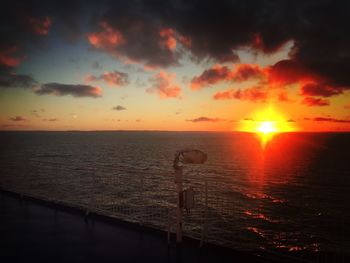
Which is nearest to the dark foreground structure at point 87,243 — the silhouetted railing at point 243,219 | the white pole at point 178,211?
the white pole at point 178,211

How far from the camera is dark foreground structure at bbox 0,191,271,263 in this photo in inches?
224

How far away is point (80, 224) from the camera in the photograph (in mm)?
7633

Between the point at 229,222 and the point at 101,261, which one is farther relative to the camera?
the point at 229,222

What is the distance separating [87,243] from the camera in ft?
20.9

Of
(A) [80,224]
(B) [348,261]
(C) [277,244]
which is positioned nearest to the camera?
(A) [80,224]

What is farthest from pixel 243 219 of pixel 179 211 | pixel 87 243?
pixel 87 243

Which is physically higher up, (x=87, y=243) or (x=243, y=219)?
(x=87, y=243)

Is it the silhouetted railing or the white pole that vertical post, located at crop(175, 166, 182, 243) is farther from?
the silhouetted railing

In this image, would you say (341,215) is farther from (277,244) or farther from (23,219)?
(23,219)

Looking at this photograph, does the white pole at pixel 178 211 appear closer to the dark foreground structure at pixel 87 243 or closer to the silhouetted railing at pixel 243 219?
the dark foreground structure at pixel 87 243

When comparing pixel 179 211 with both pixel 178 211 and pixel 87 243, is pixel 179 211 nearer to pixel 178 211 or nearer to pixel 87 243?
pixel 178 211

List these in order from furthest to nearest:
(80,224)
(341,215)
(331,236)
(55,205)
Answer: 1. (341,215)
2. (331,236)
3. (55,205)
4. (80,224)

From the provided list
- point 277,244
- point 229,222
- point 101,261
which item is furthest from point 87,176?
point 101,261

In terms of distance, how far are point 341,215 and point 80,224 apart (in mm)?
29815
